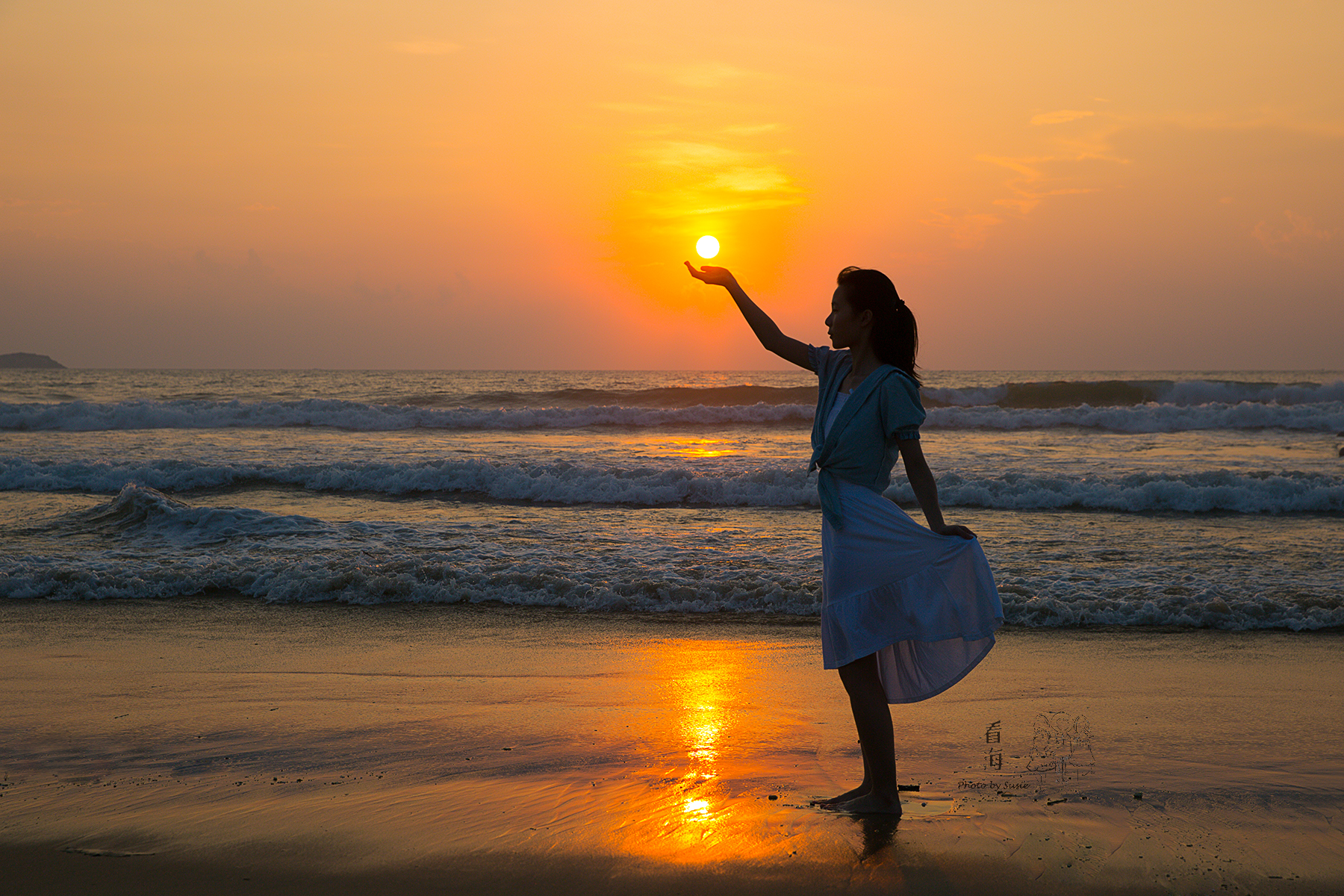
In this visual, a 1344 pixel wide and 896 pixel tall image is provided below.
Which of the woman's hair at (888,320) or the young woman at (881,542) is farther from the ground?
the woman's hair at (888,320)

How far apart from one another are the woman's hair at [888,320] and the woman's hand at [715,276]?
48 cm

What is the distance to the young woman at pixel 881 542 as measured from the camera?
2.88 m

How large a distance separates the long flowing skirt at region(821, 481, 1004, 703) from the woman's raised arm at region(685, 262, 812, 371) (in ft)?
1.62

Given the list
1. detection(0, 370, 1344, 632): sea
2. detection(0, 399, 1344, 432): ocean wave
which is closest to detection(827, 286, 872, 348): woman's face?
detection(0, 370, 1344, 632): sea

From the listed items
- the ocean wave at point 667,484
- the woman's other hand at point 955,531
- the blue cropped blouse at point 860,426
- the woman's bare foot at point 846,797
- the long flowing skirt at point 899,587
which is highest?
the blue cropped blouse at point 860,426

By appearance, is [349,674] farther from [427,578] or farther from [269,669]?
[427,578]

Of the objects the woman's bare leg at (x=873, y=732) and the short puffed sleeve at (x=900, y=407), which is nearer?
the short puffed sleeve at (x=900, y=407)

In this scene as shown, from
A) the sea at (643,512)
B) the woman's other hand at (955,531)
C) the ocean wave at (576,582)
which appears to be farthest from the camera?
the sea at (643,512)

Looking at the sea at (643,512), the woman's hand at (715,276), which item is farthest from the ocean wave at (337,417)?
the woman's hand at (715,276)

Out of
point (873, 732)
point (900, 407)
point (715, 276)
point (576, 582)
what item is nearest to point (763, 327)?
point (715, 276)

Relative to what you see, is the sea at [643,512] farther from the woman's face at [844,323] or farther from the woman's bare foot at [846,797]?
the woman's face at [844,323]

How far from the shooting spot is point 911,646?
3113 mm

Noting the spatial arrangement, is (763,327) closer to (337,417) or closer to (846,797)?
(846,797)

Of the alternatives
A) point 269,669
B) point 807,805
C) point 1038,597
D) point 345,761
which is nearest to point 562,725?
point 345,761
